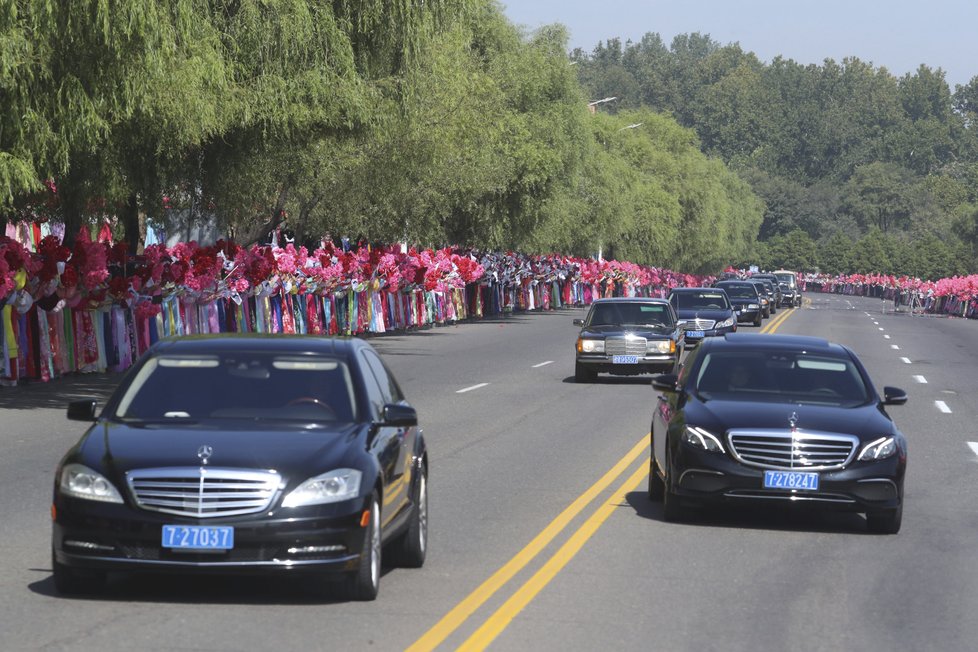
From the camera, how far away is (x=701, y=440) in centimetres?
1163

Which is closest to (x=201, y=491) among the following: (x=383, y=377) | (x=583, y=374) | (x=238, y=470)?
(x=238, y=470)

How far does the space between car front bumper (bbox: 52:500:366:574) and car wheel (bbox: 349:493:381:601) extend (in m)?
0.20

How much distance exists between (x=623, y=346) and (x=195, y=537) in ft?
64.5

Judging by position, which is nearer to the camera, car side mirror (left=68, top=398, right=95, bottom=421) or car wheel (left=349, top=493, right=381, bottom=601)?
car wheel (left=349, top=493, right=381, bottom=601)

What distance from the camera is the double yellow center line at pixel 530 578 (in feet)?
25.8

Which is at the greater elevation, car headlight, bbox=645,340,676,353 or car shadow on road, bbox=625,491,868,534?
car shadow on road, bbox=625,491,868,534

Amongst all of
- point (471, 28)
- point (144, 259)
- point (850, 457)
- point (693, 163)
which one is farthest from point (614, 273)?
point (850, 457)

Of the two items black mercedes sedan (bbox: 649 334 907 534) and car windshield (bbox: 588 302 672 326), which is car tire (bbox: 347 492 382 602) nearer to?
black mercedes sedan (bbox: 649 334 907 534)

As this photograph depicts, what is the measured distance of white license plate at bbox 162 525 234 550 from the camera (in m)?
7.95

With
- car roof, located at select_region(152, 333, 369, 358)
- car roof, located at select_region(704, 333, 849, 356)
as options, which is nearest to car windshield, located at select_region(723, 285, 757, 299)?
car roof, located at select_region(704, 333, 849, 356)

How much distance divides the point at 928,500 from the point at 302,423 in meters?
6.81

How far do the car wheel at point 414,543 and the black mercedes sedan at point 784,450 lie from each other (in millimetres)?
2454

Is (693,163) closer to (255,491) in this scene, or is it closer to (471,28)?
(471,28)

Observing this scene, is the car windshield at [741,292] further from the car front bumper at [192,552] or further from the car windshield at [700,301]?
the car front bumper at [192,552]
